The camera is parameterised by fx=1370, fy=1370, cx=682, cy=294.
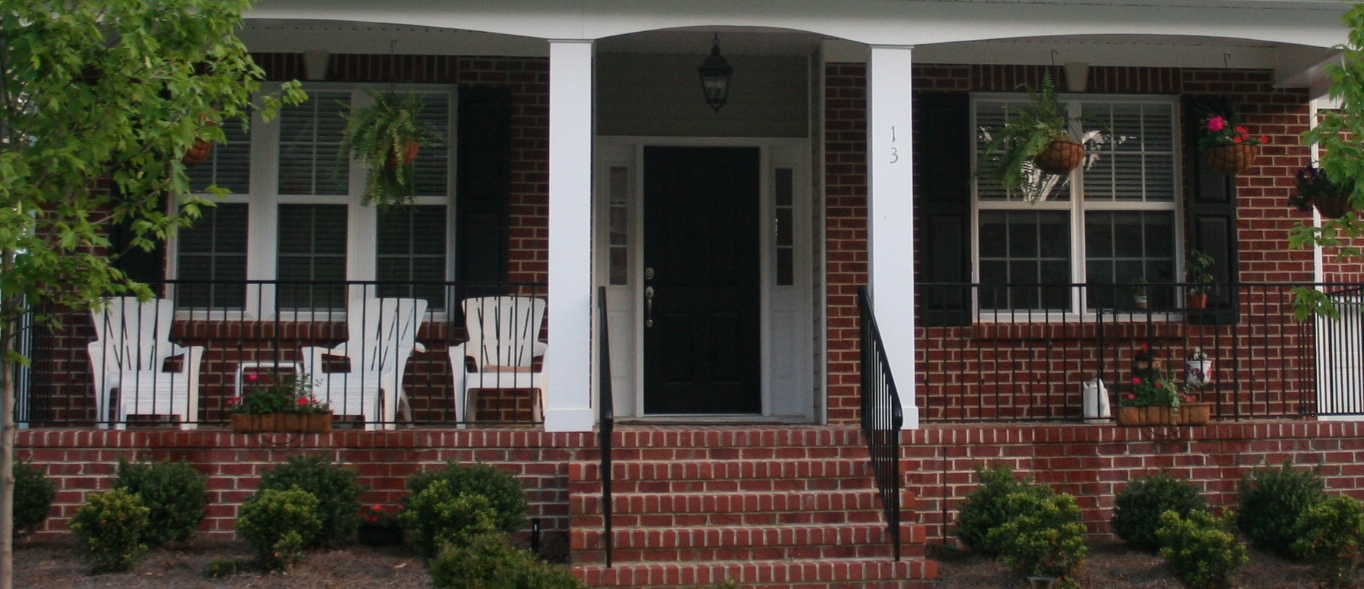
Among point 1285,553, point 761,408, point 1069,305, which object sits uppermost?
point 1069,305

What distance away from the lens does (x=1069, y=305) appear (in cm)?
938

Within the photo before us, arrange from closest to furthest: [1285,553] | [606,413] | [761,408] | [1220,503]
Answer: [606,413] → [1285,553] → [1220,503] → [761,408]

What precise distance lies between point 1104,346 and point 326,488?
5199 millimetres

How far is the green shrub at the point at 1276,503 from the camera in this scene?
24.4 ft

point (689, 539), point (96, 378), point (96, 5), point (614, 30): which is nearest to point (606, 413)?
point (689, 539)

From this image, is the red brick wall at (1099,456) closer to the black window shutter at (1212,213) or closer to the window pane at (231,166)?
the black window shutter at (1212,213)

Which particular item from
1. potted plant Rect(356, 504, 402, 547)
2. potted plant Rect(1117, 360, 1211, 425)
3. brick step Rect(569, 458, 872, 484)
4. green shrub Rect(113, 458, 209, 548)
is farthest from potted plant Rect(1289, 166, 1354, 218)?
green shrub Rect(113, 458, 209, 548)

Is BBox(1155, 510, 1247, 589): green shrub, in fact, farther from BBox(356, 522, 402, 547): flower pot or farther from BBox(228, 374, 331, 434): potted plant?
BBox(228, 374, 331, 434): potted plant

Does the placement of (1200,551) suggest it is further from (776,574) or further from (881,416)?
(776,574)

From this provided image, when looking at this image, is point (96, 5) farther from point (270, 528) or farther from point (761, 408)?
point (761, 408)

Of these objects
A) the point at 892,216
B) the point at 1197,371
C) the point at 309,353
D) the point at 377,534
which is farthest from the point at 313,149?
the point at 1197,371

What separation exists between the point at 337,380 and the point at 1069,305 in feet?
16.0

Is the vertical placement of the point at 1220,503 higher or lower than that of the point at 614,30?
lower

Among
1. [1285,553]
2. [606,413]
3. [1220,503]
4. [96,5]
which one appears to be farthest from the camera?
[1220,503]
